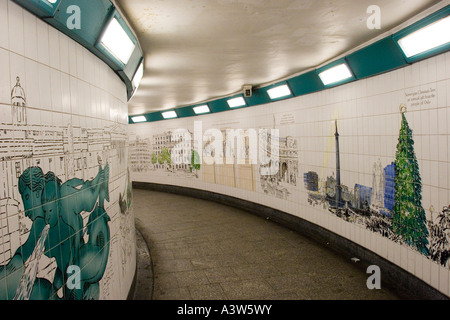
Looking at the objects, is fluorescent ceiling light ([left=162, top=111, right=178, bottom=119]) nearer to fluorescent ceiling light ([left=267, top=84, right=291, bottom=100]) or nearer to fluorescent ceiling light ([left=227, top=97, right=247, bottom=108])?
fluorescent ceiling light ([left=227, top=97, right=247, bottom=108])

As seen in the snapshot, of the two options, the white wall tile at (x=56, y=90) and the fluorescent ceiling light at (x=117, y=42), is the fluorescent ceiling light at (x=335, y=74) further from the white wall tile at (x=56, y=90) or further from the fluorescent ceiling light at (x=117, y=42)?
the white wall tile at (x=56, y=90)

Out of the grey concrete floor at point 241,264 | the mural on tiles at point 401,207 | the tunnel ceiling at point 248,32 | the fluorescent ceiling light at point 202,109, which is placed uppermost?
the tunnel ceiling at point 248,32

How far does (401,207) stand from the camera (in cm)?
372

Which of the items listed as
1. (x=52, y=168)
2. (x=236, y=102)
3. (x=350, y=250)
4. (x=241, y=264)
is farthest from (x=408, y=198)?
(x=236, y=102)

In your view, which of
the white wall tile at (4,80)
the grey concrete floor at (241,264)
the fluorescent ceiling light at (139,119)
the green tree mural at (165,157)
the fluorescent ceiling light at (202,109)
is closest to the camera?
the white wall tile at (4,80)

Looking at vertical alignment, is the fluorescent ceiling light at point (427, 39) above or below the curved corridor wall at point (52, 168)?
above

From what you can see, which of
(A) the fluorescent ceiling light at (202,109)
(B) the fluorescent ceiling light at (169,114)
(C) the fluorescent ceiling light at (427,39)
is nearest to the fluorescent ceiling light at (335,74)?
(C) the fluorescent ceiling light at (427,39)

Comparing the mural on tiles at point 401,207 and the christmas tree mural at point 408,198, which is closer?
the mural on tiles at point 401,207

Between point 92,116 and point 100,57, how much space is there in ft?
2.01

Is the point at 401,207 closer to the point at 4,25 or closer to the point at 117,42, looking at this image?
the point at 117,42

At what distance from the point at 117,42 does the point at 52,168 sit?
4.95 feet

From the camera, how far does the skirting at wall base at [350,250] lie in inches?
135

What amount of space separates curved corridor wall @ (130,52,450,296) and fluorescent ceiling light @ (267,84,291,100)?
20 cm

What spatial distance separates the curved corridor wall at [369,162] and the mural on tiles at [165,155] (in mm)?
2313
